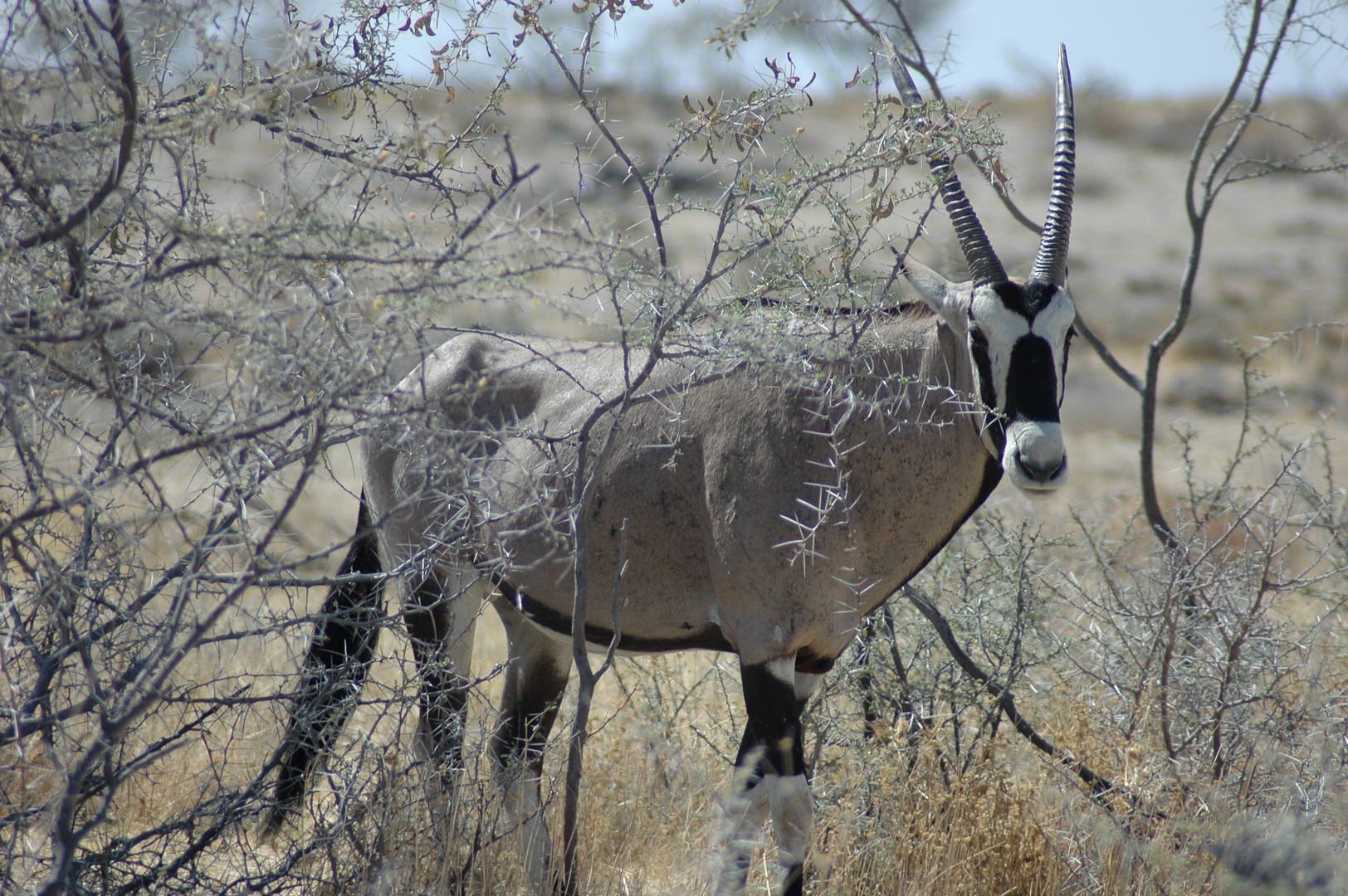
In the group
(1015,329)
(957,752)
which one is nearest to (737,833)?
(957,752)

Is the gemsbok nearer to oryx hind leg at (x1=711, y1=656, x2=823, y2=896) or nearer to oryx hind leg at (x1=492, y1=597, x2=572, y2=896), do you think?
oryx hind leg at (x1=711, y1=656, x2=823, y2=896)

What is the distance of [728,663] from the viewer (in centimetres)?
508

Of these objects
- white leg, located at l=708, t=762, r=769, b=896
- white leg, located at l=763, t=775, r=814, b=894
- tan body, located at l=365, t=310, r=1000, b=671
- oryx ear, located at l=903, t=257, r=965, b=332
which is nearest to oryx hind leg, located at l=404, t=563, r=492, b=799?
tan body, located at l=365, t=310, r=1000, b=671

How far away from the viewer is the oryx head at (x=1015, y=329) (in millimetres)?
3100

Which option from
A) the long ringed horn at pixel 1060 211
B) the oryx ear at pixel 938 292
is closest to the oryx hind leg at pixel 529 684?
the oryx ear at pixel 938 292

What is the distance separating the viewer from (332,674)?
153 inches

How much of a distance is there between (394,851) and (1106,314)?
22.8 meters

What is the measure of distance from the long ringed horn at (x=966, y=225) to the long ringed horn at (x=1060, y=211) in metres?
0.04

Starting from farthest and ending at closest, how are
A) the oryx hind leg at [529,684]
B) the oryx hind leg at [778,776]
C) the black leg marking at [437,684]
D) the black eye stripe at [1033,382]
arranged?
the oryx hind leg at [529,684] → the black leg marking at [437,684] → the oryx hind leg at [778,776] → the black eye stripe at [1033,382]

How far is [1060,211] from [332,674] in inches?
117

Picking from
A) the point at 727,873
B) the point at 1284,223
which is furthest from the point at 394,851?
the point at 1284,223

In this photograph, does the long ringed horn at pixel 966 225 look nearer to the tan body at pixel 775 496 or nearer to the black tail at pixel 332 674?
the tan body at pixel 775 496

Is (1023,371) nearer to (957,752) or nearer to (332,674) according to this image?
(957,752)

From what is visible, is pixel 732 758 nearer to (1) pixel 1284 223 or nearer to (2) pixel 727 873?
(2) pixel 727 873
